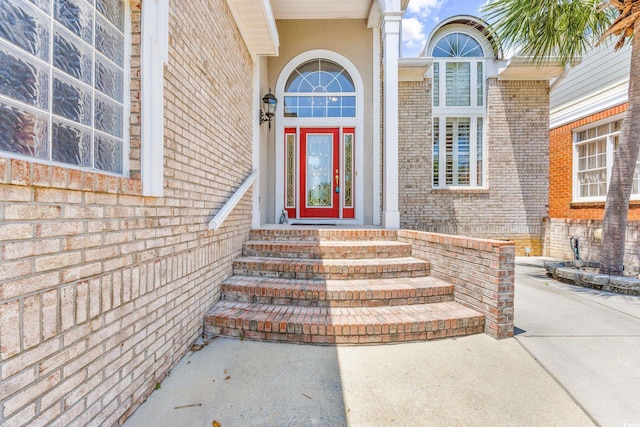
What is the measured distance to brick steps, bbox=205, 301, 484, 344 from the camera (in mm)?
2375

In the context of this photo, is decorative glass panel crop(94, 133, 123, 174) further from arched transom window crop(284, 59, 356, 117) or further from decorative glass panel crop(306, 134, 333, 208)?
arched transom window crop(284, 59, 356, 117)

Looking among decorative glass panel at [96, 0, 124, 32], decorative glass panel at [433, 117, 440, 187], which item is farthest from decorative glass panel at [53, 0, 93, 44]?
decorative glass panel at [433, 117, 440, 187]

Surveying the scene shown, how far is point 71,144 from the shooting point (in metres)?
1.44

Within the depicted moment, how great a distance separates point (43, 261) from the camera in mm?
1190

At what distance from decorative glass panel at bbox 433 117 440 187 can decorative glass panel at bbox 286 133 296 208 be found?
367cm

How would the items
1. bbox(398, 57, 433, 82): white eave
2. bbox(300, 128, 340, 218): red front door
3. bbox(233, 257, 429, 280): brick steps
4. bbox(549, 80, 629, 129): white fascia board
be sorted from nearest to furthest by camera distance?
bbox(233, 257, 429, 280): brick steps
bbox(300, 128, 340, 218): red front door
bbox(549, 80, 629, 129): white fascia board
bbox(398, 57, 433, 82): white eave

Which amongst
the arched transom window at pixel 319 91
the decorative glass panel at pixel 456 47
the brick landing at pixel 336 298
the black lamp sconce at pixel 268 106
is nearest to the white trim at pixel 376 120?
the arched transom window at pixel 319 91

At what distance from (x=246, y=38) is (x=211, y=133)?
211cm

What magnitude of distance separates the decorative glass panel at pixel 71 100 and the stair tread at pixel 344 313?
1.84m

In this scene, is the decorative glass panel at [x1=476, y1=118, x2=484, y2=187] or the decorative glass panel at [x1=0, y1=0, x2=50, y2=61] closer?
the decorative glass panel at [x1=0, y1=0, x2=50, y2=61]

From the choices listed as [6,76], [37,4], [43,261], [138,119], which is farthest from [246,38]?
[43,261]

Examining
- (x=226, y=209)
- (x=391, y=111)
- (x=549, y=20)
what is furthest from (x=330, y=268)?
(x=549, y=20)

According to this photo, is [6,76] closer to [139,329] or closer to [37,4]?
[37,4]

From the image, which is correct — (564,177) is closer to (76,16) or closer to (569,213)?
(569,213)
